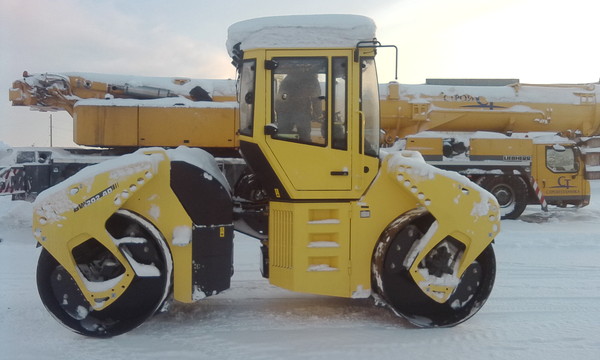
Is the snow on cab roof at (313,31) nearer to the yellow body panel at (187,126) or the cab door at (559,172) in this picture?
the yellow body panel at (187,126)

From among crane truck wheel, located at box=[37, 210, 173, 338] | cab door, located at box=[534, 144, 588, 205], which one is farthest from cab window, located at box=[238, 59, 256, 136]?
cab door, located at box=[534, 144, 588, 205]

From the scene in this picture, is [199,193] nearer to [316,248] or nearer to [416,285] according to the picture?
[316,248]

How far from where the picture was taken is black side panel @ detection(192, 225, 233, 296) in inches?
191

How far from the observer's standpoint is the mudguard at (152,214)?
4.43 meters

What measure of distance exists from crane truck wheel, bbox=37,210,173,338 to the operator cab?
47.8 inches

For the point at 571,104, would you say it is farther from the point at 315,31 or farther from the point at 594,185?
the point at 594,185

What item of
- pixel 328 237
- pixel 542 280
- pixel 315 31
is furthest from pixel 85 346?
pixel 542 280

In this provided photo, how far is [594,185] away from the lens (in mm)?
26656

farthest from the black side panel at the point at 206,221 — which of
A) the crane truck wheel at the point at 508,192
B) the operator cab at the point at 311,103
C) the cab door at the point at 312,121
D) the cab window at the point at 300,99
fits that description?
the crane truck wheel at the point at 508,192

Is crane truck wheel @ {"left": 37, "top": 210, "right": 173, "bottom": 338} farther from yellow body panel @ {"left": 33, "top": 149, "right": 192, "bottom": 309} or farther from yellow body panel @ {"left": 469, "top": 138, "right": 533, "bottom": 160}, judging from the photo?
yellow body panel @ {"left": 469, "top": 138, "right": 533, "bottom": 160}

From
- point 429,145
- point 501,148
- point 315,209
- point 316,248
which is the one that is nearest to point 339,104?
point 315,209

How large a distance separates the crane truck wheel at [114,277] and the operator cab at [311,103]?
1.21 m

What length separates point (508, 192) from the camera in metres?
14.0

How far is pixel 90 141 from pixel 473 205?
863 cm
